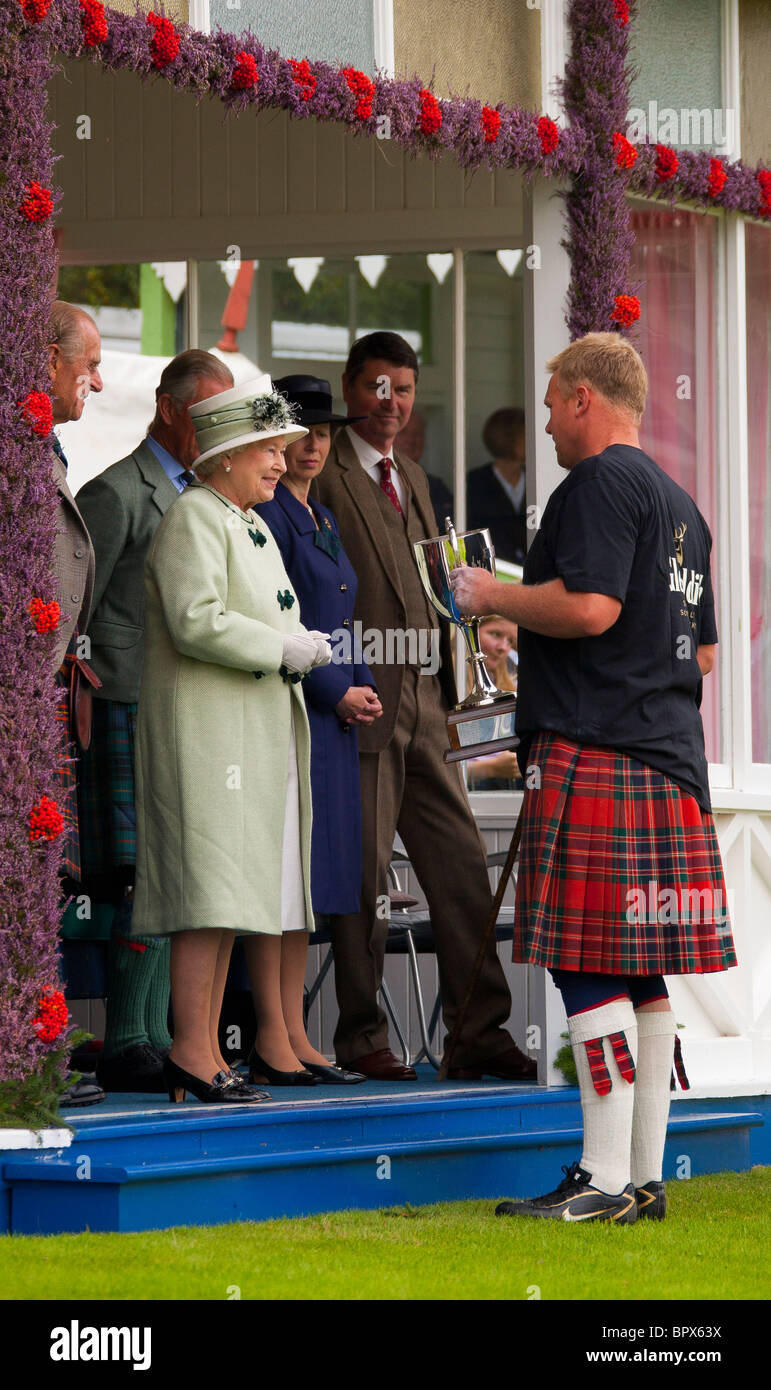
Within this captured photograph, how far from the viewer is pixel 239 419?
569 cm

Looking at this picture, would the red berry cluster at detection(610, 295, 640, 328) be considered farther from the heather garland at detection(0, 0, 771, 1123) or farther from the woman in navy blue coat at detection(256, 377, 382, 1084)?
the heather garland at detection(0, 0, 771, 1123)

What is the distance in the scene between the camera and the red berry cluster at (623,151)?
22.3 ft

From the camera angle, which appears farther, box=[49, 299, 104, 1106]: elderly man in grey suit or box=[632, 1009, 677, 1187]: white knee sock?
box=[49, 299, 104, 1106]: elderly man in grey suit

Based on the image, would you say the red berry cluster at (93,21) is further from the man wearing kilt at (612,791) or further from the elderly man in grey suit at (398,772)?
the elderly man in grey suit at (398,772)

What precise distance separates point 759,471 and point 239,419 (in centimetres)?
276

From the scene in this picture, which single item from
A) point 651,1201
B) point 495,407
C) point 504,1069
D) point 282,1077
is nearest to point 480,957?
point 504,1069

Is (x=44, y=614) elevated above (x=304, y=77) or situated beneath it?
situated beneath

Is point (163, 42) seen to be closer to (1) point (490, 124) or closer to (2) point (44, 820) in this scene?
(1) point (490, 124)

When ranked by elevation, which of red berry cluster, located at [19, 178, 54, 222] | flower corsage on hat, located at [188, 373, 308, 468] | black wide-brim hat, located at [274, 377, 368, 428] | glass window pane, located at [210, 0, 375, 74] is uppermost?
glass window pane, located at [210, 0, 375, 74]

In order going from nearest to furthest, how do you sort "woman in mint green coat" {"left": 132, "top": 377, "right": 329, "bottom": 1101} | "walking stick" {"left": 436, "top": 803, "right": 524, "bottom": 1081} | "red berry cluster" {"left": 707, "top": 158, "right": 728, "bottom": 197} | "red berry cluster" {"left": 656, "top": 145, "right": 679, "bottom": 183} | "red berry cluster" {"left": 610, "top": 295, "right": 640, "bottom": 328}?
"woman in mint green coat" {"left": 132, "top": 377, "right": 329, "bottom": 1101}, "walking stick" {"left": 436, "top": 803, "right": 524, "bottom": 1081}, "red berry cluster" {"left": 610, "top": 295, "right": 640, "bottom": 328}, "red berry cluster" {"left": 656, "top": 145, "right": 679, "bottom": 183}, "red berry cluster" {"left": 707, "top": 158, "right": 728, "bottom": 197}

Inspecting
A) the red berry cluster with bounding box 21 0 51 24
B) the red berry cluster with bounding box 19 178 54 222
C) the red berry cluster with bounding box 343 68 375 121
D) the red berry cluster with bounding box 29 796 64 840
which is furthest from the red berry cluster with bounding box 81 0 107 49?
the red berry cluster with bounding box 29 796 64 840

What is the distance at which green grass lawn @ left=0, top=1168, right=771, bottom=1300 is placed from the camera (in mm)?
4211

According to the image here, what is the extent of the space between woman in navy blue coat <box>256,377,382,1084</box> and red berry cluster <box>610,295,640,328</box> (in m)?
0.99

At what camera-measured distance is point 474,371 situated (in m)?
9.21
